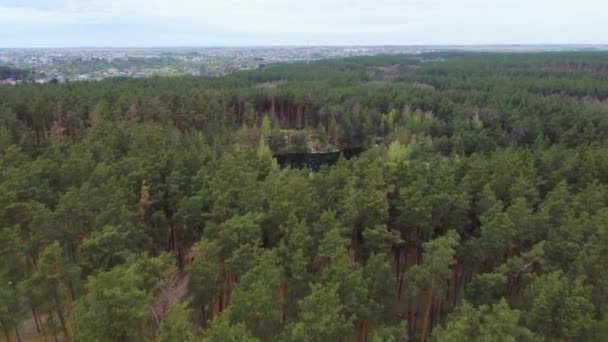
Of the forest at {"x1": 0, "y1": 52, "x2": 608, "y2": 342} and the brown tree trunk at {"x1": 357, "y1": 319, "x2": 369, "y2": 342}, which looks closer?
the forest at {"x1": 0, "y1": 52, "x2": 608, "y2": 342}

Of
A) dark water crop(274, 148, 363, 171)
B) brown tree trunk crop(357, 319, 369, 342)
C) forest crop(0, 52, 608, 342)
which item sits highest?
forest crop(0, 52, 608, 342)

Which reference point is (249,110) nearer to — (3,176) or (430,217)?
(3,176)

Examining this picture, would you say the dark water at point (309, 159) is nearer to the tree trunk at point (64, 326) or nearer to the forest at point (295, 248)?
the forest at point (295, 248)

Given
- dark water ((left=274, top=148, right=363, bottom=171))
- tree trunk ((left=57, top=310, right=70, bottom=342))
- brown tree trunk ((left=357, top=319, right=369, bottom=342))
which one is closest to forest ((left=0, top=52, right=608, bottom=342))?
brown tree trunk ((left=357, top=319, right=369, bottom=342))

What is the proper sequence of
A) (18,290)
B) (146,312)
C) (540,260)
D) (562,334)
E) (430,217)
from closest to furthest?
(146,312) < (562,334) < (18,290) < (540,260) < (430,217)

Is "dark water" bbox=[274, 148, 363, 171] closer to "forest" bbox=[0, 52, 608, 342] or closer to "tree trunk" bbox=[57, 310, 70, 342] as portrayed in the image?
"forest" bbox=[0, 52, 608, 342]

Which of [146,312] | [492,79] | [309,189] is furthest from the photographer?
[492,79]

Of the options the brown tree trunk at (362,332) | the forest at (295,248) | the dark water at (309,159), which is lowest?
the dark water at (309,159)

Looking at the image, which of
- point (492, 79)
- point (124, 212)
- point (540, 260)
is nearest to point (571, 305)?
point (540, 260)

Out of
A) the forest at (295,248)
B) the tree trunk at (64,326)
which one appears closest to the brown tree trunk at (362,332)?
the forest at (295,248)

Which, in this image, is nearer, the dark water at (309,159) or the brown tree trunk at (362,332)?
the brown tree trunk at (362,332)

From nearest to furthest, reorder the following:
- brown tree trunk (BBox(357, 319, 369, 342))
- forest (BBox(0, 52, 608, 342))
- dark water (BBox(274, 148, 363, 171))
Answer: forest (BBox(0, 52, 608, 342))
brown tree trunk (BBox(357, 319, 369, 342))
dark water (BBox(274, 148, 363, 171))
